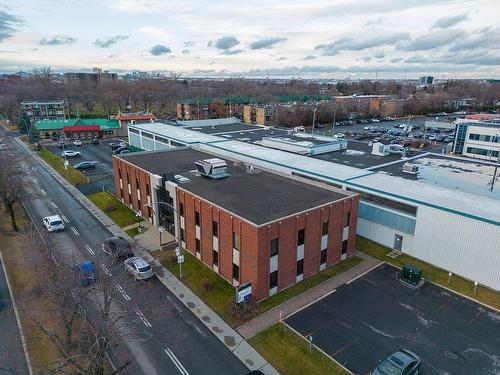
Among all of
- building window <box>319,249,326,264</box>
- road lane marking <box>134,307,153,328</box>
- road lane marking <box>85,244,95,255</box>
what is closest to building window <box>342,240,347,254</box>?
building window <box>319,249,326,264</box>

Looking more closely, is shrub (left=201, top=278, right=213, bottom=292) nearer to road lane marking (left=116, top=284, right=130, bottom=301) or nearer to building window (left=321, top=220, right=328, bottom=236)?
road lane marking (left=116, top=284, right=130, bottom=301)

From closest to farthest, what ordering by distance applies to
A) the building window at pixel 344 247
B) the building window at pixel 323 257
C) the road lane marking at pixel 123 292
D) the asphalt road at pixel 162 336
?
the asphalt road at pixel 162 336 → the road lane marking at pixel 123 292 → the building window at pixel 323 257 → the building window at pixel 344 247

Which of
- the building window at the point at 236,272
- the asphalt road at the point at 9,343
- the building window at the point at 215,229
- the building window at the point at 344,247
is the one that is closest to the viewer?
the asphalt road at the point at 9,343

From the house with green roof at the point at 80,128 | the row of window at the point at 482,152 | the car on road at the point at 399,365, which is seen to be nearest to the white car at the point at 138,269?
the car on road at the point at 399,365

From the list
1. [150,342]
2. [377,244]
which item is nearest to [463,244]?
[377,244]

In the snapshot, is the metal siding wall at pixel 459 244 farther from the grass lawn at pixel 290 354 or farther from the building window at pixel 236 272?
the building window at pixel 236 272

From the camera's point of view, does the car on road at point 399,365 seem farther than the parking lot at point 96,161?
No

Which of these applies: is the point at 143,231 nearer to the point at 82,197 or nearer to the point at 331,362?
the point at 82,197

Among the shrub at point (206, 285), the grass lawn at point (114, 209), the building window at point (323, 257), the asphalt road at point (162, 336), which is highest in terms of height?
the building window at point (323, 257)
